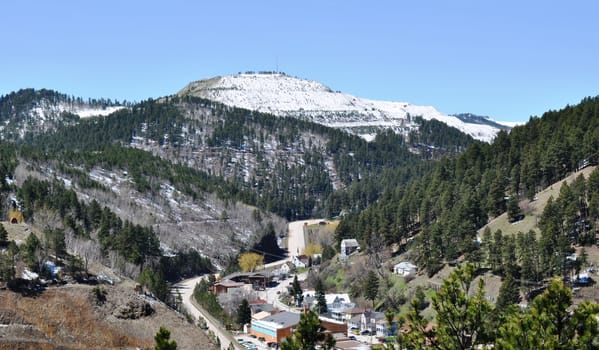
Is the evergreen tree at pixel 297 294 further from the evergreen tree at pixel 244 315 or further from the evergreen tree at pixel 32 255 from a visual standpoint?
the evergreen tree at pixel 32 255

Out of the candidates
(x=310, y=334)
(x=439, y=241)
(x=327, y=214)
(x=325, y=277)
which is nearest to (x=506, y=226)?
(x=439, y=241)

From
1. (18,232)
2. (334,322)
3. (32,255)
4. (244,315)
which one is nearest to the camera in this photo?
(32,255)

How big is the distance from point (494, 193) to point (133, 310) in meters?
48.0

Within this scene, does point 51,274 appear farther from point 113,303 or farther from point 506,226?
point 506,226

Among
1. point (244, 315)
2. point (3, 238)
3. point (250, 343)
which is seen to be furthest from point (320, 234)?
point (3, 238)

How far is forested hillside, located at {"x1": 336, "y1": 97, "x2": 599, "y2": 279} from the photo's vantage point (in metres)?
64.1

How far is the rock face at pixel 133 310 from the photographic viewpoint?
4809 centimetres

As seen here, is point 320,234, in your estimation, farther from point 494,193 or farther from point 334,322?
point 334,322

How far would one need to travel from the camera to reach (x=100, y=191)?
4488 inches

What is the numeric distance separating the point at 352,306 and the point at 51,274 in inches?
1324

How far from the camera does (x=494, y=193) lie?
76.7 m

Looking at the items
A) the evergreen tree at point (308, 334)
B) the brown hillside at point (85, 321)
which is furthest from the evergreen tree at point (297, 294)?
the evergreen tree at point (308, 334)

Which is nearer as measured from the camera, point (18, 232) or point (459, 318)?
point (459, 318)

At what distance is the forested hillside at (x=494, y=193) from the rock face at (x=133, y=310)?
33043 mm
